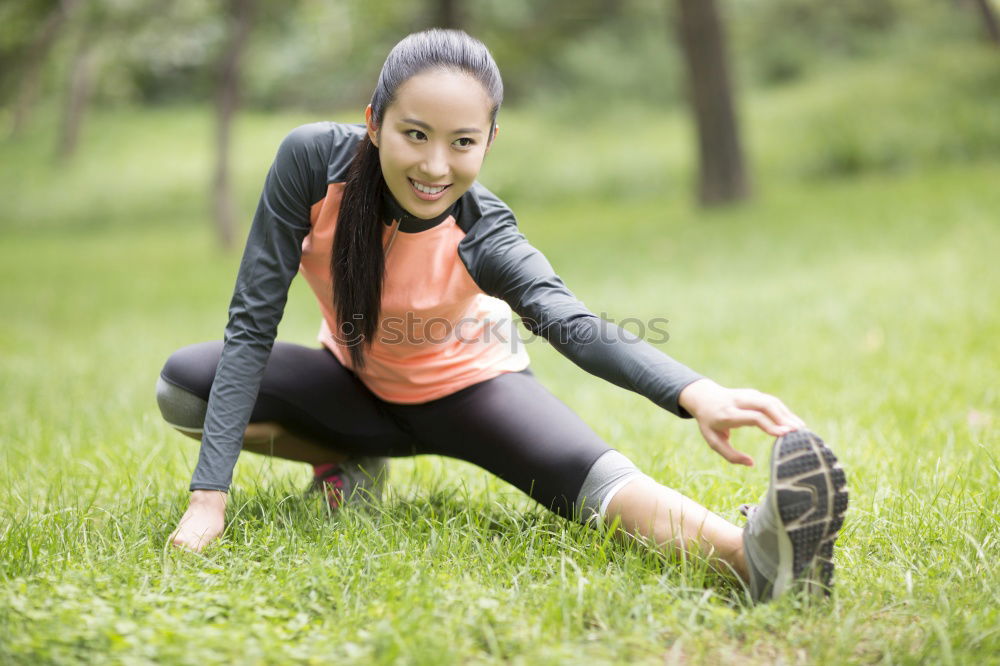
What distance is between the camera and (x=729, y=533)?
2.20 meters

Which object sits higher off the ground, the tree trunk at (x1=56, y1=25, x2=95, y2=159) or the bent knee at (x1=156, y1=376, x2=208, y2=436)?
the tree trunk at (x1=56, y1=25, x2=95, y2=159)

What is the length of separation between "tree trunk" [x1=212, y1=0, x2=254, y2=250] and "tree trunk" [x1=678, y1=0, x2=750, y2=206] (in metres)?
5.54

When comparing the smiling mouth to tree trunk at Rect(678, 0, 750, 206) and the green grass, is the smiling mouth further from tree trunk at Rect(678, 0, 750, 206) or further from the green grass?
tree trunk at Rect(678, 0, 750, 206)

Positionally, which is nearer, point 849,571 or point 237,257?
point 849,571

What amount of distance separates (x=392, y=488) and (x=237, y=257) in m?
10.3

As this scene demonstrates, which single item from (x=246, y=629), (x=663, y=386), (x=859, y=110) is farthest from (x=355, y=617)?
(x=859, y=110)

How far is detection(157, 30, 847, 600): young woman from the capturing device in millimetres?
Result: 2021

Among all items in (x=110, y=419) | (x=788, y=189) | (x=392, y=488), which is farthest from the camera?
(x=788, y=189)

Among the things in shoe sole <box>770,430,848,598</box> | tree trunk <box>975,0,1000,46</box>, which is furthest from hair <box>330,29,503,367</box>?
tree trunk <box>975,0,1000,46</box>

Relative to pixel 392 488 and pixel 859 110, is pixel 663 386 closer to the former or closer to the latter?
pixel 392 488

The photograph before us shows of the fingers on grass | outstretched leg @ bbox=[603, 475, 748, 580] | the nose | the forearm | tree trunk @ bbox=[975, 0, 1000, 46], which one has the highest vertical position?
tree trunk @ bbox=[975, 0, 1000, 46]

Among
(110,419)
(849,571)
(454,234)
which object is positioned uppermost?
(454,234)

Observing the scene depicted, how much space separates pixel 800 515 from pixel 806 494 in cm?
5

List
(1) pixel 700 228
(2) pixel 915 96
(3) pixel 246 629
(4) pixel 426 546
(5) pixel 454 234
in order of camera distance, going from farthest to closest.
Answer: (2) pixel 915 96 < (1) pixel 700 228 < (5) pixel 454 234 < (4) pixel 426 546 < (3) pixel 246 629
